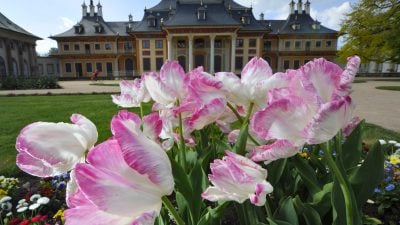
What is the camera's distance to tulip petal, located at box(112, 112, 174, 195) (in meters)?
0.39

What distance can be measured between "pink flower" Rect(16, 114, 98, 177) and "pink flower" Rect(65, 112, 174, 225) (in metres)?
0.11

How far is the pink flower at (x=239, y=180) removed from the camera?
0.49 m

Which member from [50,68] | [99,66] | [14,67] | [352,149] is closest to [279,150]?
[352,149]

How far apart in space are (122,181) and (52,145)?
19cm

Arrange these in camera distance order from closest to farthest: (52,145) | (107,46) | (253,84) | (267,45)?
(52,145)
(253,84)
(267,45)
(107,46)

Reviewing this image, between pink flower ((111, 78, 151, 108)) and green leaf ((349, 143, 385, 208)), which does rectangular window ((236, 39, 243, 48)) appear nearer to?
pink flower ((111, 78, 151, 108))

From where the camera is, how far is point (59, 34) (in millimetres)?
38938

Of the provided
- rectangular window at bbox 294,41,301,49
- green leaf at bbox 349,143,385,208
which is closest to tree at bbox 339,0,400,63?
rectangular window at bbox 294,41,301,49

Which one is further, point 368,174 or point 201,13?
point 201,13

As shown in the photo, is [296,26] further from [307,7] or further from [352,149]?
[352,149]

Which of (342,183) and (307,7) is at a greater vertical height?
(307,7)

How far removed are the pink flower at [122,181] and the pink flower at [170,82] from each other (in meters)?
0.27

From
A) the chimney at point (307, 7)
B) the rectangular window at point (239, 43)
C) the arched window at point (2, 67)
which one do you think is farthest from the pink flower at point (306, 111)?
the chimney at point (307, 7)

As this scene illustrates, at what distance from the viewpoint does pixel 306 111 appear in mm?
442
